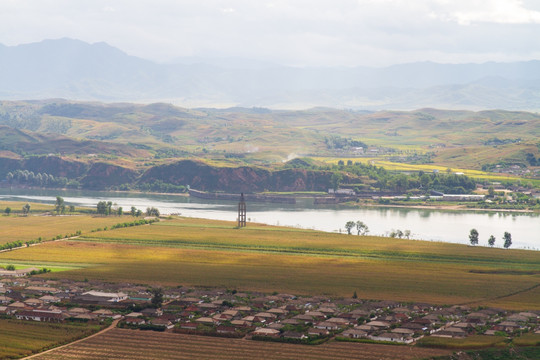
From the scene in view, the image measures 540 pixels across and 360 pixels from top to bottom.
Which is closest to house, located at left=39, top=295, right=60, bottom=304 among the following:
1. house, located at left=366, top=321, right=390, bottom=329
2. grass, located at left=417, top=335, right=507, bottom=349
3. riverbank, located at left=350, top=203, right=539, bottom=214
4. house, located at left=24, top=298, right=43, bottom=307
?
house, located at left=24, top=298, right=43, bottom=307

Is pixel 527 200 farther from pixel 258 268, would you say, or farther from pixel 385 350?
pixel 385 350

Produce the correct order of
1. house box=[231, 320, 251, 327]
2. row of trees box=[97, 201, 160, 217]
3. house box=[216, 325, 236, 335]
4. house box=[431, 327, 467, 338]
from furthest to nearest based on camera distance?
row of trees box=[97, 201, 160, 217] → house box=[231, 320, 251, 327] → house box=[216, 325, 236, 335] → house box=[431, 327, 467, 338]

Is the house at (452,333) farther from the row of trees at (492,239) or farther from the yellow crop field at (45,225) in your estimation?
the yellow crop field at (45,225)

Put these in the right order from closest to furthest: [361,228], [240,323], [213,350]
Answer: [213,350] → [240,323] → [361,228]

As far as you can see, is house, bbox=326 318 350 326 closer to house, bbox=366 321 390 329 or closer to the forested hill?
house, bbox=366 321 390 329

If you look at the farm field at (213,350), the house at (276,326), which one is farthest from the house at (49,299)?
the house at (276,326)

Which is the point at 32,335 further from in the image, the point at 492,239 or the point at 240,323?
the point at 492,239

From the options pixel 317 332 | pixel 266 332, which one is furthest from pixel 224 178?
pixel 317 332
